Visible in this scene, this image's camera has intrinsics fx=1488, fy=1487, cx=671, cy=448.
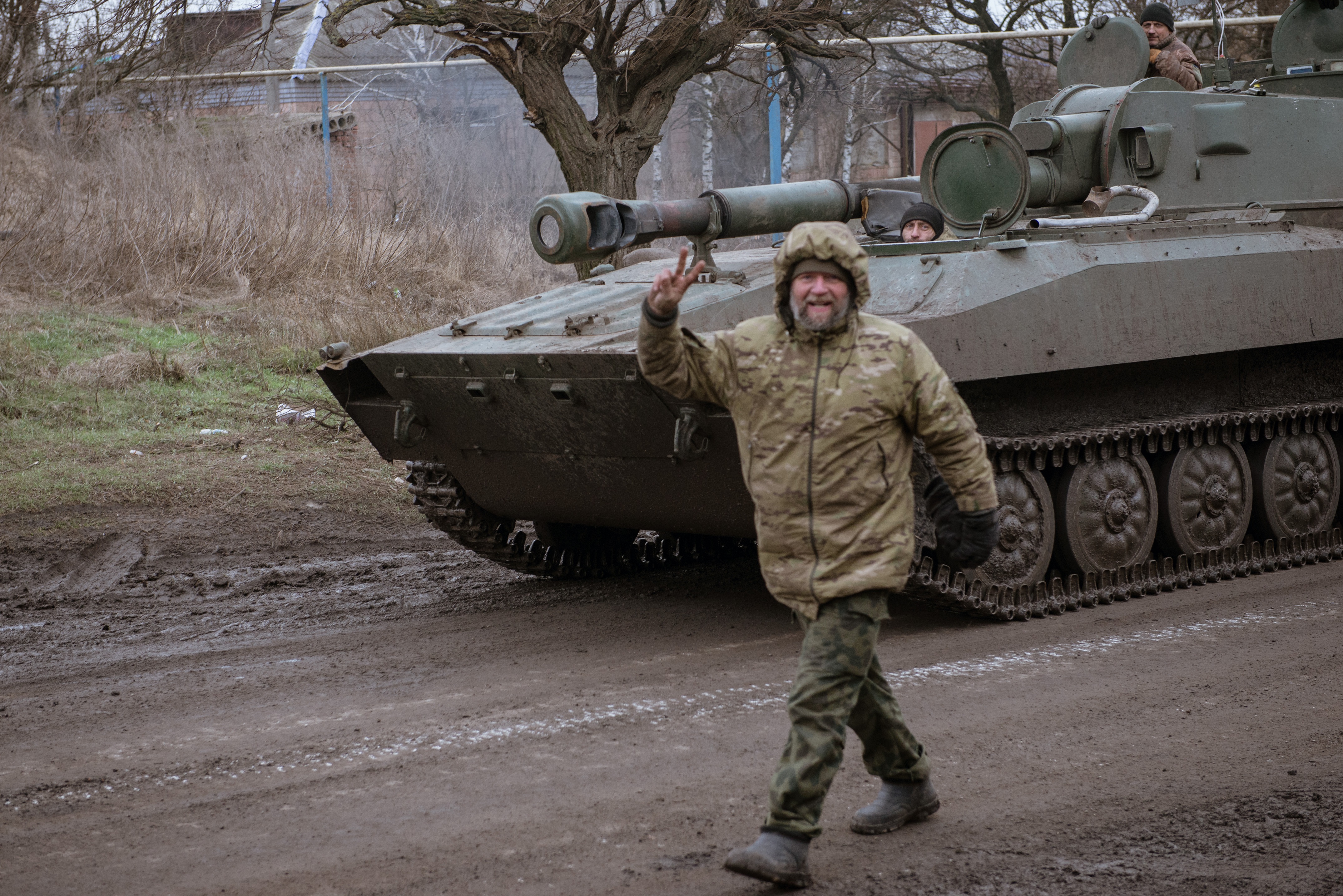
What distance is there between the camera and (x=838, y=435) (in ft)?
11.2

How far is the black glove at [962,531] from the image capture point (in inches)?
137

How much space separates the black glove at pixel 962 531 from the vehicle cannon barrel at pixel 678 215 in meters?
2.09

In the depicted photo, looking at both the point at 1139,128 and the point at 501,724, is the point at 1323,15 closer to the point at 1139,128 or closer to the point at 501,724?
the point at 1139,128

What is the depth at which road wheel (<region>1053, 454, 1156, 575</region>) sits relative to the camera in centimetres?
631

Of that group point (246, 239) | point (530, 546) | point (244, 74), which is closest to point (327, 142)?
point (244, 74)

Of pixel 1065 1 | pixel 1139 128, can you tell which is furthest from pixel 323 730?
pixel 1065 1

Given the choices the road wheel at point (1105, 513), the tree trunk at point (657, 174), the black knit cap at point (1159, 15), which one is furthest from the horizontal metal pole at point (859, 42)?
the tree trunk at point (657, 174)

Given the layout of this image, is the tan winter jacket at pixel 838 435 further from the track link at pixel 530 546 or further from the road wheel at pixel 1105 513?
the track link at pixel 530 546

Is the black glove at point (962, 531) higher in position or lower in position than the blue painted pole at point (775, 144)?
lower

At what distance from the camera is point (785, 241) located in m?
3.54

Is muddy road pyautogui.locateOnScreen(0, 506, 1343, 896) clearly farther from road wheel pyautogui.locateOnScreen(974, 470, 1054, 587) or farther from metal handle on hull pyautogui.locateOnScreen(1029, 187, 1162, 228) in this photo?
metal handle on hull pyautogui.locateOnScreen(1029, 187, 1162, 228)

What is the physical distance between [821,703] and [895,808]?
21.2 inches

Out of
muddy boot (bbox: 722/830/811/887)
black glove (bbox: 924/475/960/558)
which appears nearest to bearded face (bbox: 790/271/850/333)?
black glove (bbox: 924/475/960/558)

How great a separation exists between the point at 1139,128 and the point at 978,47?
1283 centimetres
